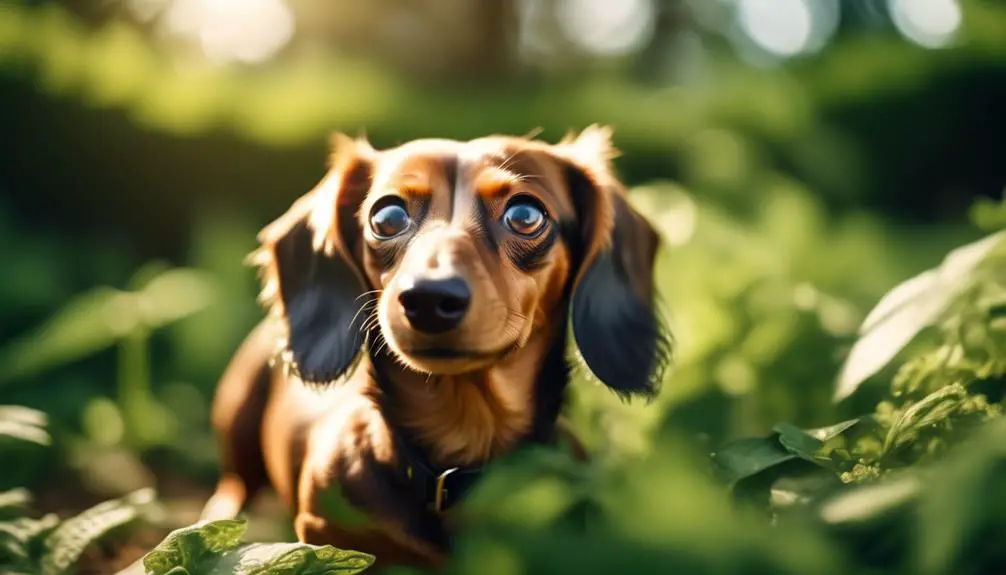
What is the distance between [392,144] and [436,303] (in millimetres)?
3604

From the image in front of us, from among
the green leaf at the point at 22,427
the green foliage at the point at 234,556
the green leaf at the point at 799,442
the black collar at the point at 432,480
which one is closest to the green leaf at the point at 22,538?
the green leaf at the point at 22,427

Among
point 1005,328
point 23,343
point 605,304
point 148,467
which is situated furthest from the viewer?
point 23,343

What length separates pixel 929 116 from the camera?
18.7 ft

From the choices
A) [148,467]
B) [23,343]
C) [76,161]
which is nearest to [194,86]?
[76,161]

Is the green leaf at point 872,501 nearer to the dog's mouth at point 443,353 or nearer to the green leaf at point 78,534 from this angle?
the dog's mouth at point 443,353

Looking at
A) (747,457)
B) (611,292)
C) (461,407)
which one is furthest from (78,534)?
(747,457)

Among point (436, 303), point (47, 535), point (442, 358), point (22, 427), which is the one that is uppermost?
point (436, 303)

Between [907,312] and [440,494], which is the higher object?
[907,312]

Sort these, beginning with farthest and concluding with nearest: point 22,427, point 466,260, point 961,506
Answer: point 22,427 < point 466,260 < point 961,506

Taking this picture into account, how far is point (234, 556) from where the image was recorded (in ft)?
5.02

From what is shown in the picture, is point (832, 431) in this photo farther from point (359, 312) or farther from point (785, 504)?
point (359, 312)

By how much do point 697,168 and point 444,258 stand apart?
3.84m

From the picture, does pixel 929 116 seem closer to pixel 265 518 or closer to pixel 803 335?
pixel 803 335

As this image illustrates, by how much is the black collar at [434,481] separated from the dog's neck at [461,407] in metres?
0.06
